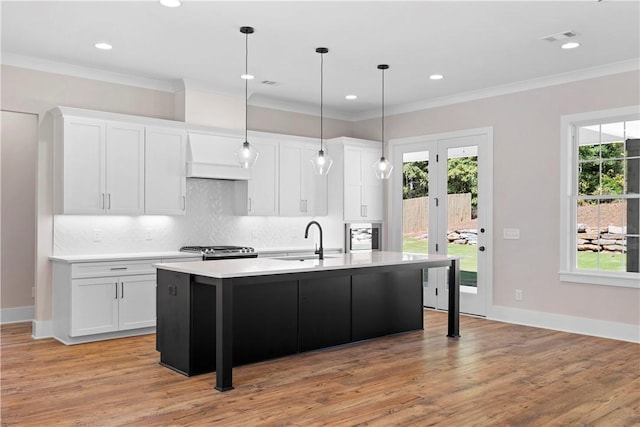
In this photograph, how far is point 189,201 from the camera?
22.2 ft

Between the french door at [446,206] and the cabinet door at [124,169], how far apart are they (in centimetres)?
364

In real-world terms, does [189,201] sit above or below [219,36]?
below

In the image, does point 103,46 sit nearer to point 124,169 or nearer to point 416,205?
point 124,169

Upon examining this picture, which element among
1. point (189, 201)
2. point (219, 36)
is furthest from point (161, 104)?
point (219, 36)

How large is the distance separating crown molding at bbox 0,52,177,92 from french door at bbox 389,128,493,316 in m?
3.39

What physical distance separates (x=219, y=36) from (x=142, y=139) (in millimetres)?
1720

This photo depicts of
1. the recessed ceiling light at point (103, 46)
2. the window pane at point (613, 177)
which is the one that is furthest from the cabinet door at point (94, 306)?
the window pane at point (613, 177)

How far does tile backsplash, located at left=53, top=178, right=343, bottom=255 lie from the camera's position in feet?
19.5

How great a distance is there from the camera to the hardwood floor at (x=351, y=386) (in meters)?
3.46

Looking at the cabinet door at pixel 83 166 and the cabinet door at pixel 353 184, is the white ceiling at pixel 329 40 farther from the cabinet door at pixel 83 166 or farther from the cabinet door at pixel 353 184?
the cabinet door at pixel 353 184

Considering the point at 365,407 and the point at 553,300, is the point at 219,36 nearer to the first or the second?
the point at 365,407

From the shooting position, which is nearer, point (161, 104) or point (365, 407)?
point (365, 407)

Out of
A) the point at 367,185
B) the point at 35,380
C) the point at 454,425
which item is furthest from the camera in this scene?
the point at 367,185

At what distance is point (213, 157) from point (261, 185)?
0.83 m
